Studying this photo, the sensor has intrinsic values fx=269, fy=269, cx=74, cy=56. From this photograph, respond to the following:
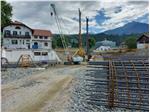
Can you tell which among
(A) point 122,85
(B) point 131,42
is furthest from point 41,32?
(A) point 122,85

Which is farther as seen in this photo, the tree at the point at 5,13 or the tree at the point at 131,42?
the tree at the point at 131,42

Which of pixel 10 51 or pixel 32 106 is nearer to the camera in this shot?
pixel 32 106

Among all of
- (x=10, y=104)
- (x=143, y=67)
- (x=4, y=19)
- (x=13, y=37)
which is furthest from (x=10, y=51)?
(x=143, y=67)

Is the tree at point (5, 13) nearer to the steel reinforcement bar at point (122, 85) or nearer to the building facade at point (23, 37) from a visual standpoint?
the building facade at point (23, 37)

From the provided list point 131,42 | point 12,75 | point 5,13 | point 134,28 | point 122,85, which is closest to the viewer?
point 122,85

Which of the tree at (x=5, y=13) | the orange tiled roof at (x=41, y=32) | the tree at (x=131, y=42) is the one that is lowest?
the tree at (x=131, y=42)

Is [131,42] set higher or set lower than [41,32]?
lower

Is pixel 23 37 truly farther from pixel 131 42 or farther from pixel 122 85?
pixel 122 85

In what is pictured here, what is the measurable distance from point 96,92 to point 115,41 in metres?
91.4

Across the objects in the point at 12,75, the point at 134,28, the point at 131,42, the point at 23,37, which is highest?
the point at 134,28

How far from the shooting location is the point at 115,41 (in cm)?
10012

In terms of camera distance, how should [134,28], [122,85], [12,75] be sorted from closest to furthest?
[122,85], [12,75], [134,28]

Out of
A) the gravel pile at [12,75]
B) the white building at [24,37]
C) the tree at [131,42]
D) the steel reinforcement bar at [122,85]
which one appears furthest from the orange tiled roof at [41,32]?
the steel reinforcement bar at [122,85]

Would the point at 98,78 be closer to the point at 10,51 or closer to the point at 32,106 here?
the point at 32,106
